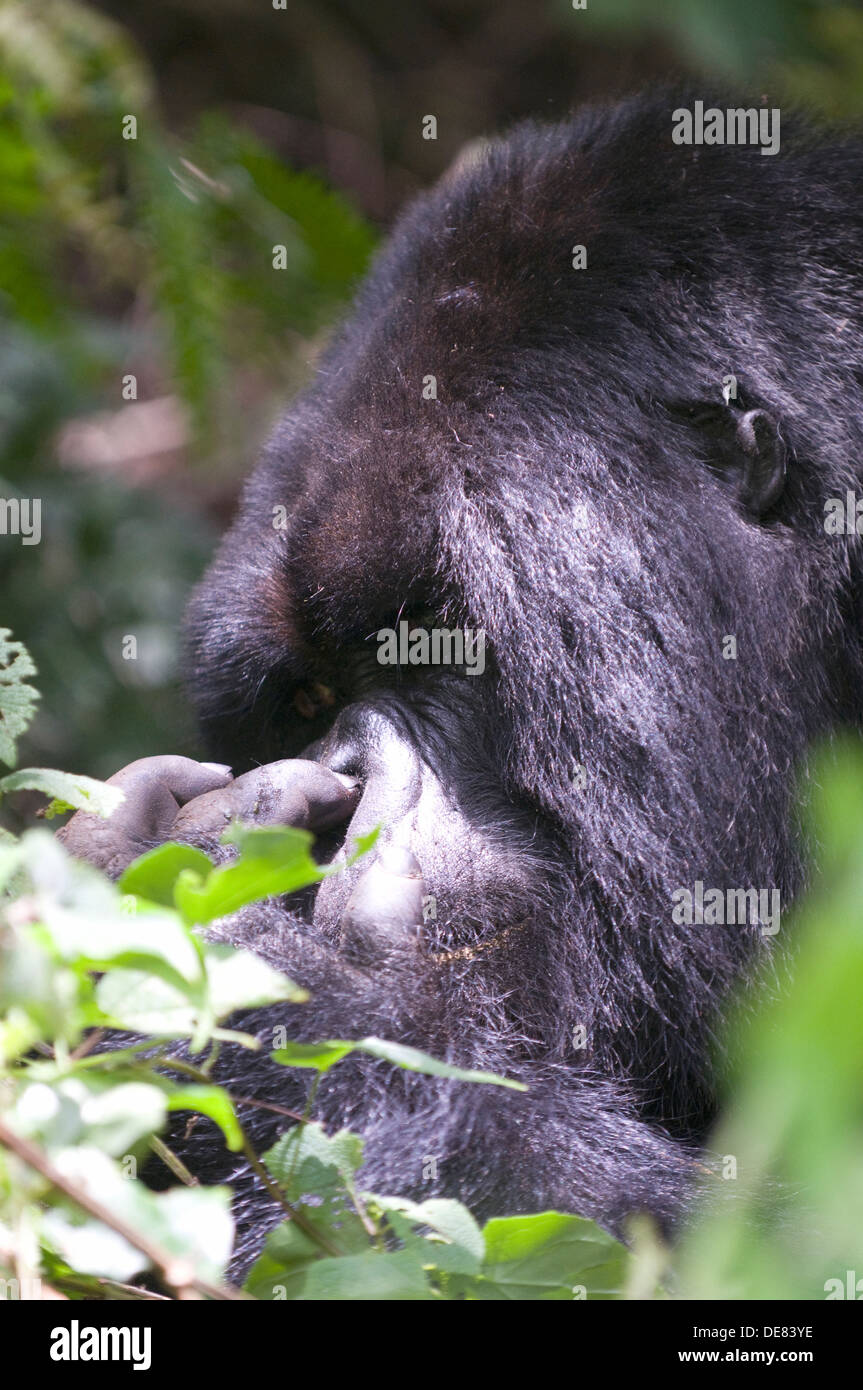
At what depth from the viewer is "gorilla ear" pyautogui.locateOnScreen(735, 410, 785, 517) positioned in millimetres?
1661

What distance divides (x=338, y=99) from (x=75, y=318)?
2.08 meters

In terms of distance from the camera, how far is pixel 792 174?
1837 mm

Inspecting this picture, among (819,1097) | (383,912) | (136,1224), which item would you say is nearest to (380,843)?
(383,912)

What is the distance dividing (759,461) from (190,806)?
2.62 ft

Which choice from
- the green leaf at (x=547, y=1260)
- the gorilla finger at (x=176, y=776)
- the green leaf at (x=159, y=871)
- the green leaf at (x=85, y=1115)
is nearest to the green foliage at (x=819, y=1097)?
the green leaf at (x=547, y=1260)

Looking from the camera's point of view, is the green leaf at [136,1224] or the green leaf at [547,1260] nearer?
the green leaf at [136,1224]

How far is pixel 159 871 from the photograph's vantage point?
38.2 inches

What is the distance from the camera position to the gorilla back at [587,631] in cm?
150

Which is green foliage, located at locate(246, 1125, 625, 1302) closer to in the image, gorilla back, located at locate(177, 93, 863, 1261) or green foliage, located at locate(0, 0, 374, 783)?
gorilla back, located at locate(177, 93, 863, 1261)

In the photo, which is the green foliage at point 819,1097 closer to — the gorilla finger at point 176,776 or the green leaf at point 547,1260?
the green leaf at point 547,1260

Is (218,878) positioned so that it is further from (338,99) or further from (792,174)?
(338,99)

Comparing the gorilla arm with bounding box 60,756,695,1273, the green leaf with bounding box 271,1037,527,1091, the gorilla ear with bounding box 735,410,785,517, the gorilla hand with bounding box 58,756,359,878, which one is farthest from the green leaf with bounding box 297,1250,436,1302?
the gorilla ear with bounding box 735,410,785,517

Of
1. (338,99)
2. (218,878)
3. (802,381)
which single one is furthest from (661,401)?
(338,99)

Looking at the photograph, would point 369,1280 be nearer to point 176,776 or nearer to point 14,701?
point 14,701
